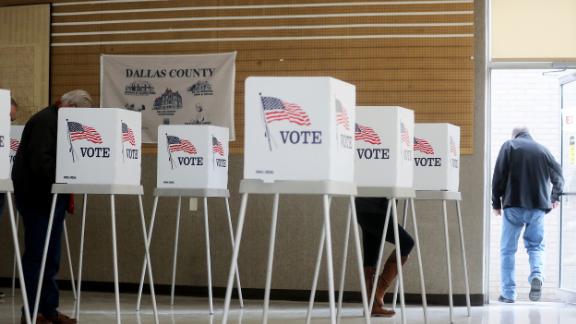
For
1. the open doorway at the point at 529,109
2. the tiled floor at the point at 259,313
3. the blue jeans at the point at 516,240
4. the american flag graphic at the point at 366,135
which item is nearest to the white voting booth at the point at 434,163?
the tiled floor at the point at 259,313

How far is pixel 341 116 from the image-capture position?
389cm

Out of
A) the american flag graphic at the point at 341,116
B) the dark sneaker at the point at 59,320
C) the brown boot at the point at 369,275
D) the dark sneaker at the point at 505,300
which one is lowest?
the dark sneaker at the point at 505,300

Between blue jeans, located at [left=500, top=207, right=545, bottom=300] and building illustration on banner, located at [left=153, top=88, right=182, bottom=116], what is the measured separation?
9.82ft

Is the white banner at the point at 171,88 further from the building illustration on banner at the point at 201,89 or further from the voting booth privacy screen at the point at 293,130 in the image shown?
the voting booth privacy screen at the point at 293,130

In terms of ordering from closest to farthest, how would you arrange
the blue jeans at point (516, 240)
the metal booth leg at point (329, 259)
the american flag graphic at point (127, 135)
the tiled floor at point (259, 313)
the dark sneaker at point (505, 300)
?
the metal booth leg at point (329, 259) → the american flag graphic at point (127, 135) → the tiled floor at point (259, 313) → the dark sneaker at point (505, 300) → the blue jeans at point (516, 240)

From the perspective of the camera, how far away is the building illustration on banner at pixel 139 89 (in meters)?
8.01

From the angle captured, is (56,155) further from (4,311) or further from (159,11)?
(159,11)

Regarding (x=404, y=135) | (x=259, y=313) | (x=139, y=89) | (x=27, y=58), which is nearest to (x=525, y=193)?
(x=259, y=313)

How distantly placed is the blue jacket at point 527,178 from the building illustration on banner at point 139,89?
121 inches

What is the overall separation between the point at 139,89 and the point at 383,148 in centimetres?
359

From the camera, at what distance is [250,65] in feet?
25.7

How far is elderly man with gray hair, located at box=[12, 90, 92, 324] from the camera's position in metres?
5.24

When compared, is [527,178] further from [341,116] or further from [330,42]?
[341,116]

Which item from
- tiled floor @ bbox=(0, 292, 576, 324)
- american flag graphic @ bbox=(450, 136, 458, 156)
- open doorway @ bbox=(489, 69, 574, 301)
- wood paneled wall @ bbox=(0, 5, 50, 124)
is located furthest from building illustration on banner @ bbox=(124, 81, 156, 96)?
open doorway @ bbox=(489, 69, 574, 301)
